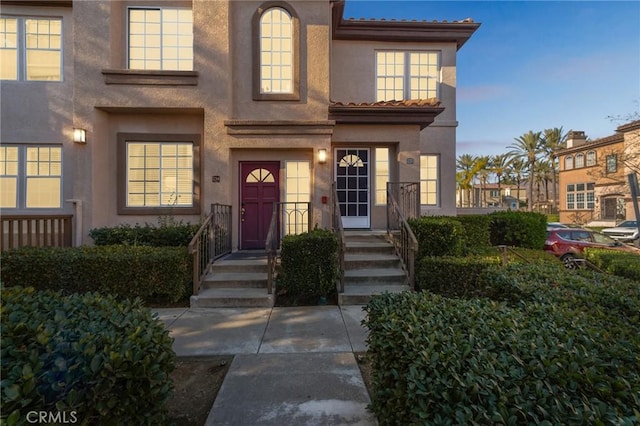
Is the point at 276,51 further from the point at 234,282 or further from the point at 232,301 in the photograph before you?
the point at 232,301

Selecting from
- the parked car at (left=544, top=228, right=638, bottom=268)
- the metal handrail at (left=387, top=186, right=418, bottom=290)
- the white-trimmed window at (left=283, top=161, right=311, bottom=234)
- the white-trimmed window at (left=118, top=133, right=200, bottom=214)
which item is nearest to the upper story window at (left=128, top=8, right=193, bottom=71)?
the white-trimmed window at (left=118, top=133, right=200, bottom=214)

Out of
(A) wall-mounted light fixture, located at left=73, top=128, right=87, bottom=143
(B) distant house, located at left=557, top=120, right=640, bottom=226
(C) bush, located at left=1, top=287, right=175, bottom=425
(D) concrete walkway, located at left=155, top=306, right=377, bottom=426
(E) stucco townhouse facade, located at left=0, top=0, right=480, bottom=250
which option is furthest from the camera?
(B) distant house, located at left=557, top=120, right=640, bottom=226

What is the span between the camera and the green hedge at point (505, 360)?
1667 mm

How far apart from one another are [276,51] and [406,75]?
4.32 m

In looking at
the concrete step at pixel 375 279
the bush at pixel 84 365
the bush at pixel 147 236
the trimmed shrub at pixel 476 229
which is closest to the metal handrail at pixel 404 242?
the concrete step at pixel 375 279

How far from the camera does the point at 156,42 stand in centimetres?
834

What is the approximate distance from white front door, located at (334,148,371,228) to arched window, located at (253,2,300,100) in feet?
7.43

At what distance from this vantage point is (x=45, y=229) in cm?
716

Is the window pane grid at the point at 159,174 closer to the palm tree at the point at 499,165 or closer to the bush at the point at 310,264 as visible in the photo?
the bush at the point at 310,264

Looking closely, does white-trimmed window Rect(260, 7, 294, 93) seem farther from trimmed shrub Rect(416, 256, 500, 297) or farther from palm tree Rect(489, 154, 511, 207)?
palm tree Rect(489, 154, 511, 207)

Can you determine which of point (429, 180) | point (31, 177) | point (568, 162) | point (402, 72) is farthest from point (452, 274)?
point (568, 162)

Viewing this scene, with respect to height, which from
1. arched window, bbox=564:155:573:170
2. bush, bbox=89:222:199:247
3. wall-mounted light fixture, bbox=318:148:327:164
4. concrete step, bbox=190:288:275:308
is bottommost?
concrete step, bbox=190:288:275:308

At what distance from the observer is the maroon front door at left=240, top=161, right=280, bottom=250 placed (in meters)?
8.66

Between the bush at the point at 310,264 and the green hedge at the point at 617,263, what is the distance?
247 inches
